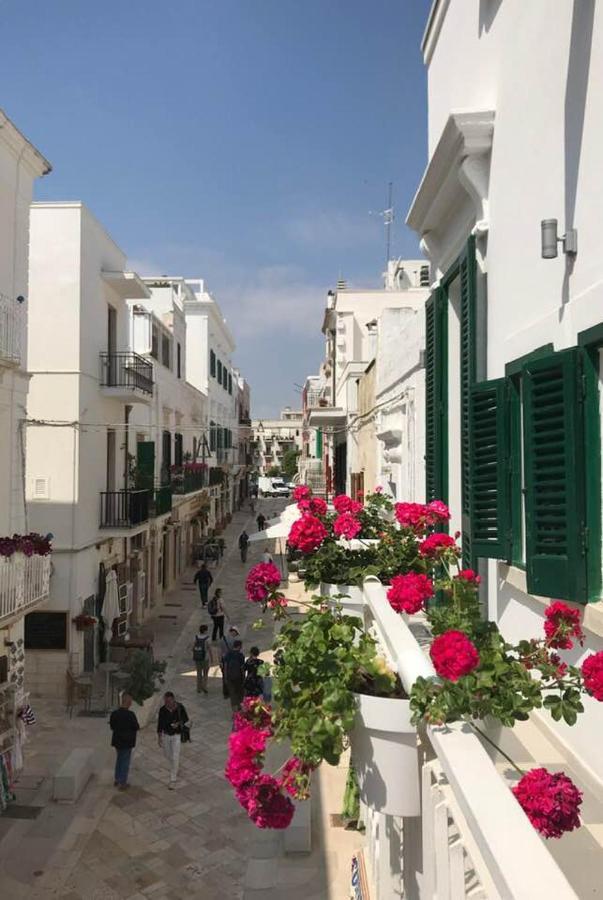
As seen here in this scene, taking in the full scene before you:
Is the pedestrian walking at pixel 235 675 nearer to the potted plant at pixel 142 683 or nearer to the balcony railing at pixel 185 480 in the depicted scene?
the potted plant at pixel 142 683

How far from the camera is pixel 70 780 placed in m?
8.39

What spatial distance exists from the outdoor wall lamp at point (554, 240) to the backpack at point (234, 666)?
374 inches

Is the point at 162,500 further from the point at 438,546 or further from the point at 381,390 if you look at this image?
the point at 438,546

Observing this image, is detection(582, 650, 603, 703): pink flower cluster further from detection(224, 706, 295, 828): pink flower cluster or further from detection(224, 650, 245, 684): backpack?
detection(224, 650, 245, 684): backpack

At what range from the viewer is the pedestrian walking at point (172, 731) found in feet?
29.1

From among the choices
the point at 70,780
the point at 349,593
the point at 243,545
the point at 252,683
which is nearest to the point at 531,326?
the point at 349,593

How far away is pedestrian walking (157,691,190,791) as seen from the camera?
29.1 feet

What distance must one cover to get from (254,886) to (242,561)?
70.4ft

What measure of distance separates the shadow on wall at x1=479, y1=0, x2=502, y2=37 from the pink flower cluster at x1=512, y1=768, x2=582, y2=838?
444 cm

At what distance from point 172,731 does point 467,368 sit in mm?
6553

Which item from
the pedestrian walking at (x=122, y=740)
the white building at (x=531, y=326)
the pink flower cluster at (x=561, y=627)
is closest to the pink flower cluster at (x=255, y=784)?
the white building at (x=531, y=326)

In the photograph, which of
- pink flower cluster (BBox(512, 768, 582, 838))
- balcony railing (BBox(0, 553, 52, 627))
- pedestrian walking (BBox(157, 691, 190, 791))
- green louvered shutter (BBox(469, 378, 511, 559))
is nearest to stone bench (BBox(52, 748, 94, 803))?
pedestrian walking (BBox(157, 691, 190, 791))

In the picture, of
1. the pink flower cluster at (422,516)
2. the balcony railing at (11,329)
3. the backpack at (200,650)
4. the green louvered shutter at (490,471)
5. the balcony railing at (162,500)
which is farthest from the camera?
the balcony railing at (162,500)

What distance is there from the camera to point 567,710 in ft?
6.75
